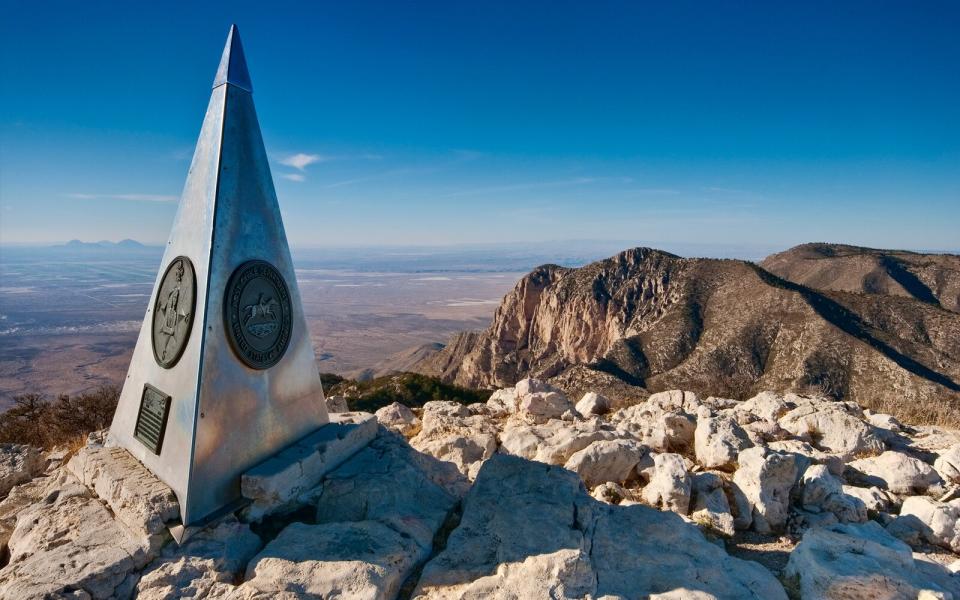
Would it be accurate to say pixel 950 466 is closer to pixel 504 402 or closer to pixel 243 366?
pixel 504 402

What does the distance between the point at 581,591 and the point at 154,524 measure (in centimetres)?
437

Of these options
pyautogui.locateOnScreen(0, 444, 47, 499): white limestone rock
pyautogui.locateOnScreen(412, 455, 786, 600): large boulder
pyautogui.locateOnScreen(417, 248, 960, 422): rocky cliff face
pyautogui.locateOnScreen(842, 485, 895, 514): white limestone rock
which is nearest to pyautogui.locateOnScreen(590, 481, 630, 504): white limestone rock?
pyautogui.locateOnScreen(412, 455, 786, 600): large boulder

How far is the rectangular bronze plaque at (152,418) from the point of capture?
5.52 m

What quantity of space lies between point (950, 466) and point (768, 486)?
3620 mm

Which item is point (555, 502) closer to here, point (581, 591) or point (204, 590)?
point (581, 591)

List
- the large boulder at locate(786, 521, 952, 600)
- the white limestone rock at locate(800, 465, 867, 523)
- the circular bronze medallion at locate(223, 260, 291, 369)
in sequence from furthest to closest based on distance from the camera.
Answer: the white limestone rock at locate(800, 465, 867, 523)
the circular bronze medallion at locate(223, 260, 291, 369)
the large boulder at locate(786, 521, 952, 600)

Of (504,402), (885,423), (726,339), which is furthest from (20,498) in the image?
(726,339)

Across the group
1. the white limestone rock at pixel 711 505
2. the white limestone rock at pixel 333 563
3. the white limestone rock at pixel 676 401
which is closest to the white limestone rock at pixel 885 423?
the white limestone rock at pixel 676 401

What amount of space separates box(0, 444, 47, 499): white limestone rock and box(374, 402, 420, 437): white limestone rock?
5.54 metres

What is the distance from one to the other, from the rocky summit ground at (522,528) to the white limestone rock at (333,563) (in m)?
0.02

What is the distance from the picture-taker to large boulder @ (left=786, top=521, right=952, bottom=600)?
14.7 ft

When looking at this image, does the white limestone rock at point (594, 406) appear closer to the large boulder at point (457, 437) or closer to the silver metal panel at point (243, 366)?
the large boulder at point (457, 437)

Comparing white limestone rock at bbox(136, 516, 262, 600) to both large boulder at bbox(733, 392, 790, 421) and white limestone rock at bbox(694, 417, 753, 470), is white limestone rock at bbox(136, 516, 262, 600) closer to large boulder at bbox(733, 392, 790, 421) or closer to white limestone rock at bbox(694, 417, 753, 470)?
white limestone rock at bbox(694, 417, 753, 470)

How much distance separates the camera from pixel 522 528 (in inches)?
199
